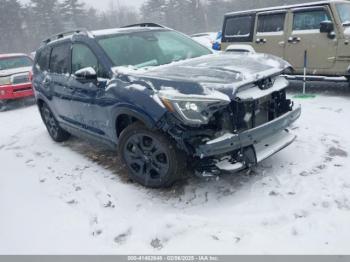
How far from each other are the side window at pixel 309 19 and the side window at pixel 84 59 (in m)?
5.24

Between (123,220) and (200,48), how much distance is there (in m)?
2.81

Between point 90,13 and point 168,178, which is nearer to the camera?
point 168,178

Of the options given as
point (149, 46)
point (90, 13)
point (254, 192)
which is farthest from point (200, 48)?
point (90, 13)

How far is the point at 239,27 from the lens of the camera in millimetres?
8836

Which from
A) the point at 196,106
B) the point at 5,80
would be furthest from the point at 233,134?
the point at 5,80

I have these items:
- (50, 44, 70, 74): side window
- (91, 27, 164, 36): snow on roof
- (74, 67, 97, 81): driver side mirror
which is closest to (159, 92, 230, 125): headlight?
(74, 67, 97, 81): driver side mirror

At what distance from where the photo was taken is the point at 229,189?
3.93 m

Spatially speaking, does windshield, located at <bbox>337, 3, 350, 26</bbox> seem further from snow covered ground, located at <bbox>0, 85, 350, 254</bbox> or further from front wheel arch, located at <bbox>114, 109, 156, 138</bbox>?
front wheel arch, located at <bbox>114, 109, 156, 138</bbox>

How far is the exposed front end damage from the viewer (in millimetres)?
3385

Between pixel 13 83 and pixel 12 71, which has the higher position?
pixel 12 71

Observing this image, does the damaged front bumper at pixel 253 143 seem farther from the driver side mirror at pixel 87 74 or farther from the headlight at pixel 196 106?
the driver side mirror at pixel 87 74

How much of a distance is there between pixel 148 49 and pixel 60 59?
167 centimetres

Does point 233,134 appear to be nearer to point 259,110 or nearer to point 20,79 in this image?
point 259,110

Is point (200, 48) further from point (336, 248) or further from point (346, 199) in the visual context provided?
point (336, 248)
